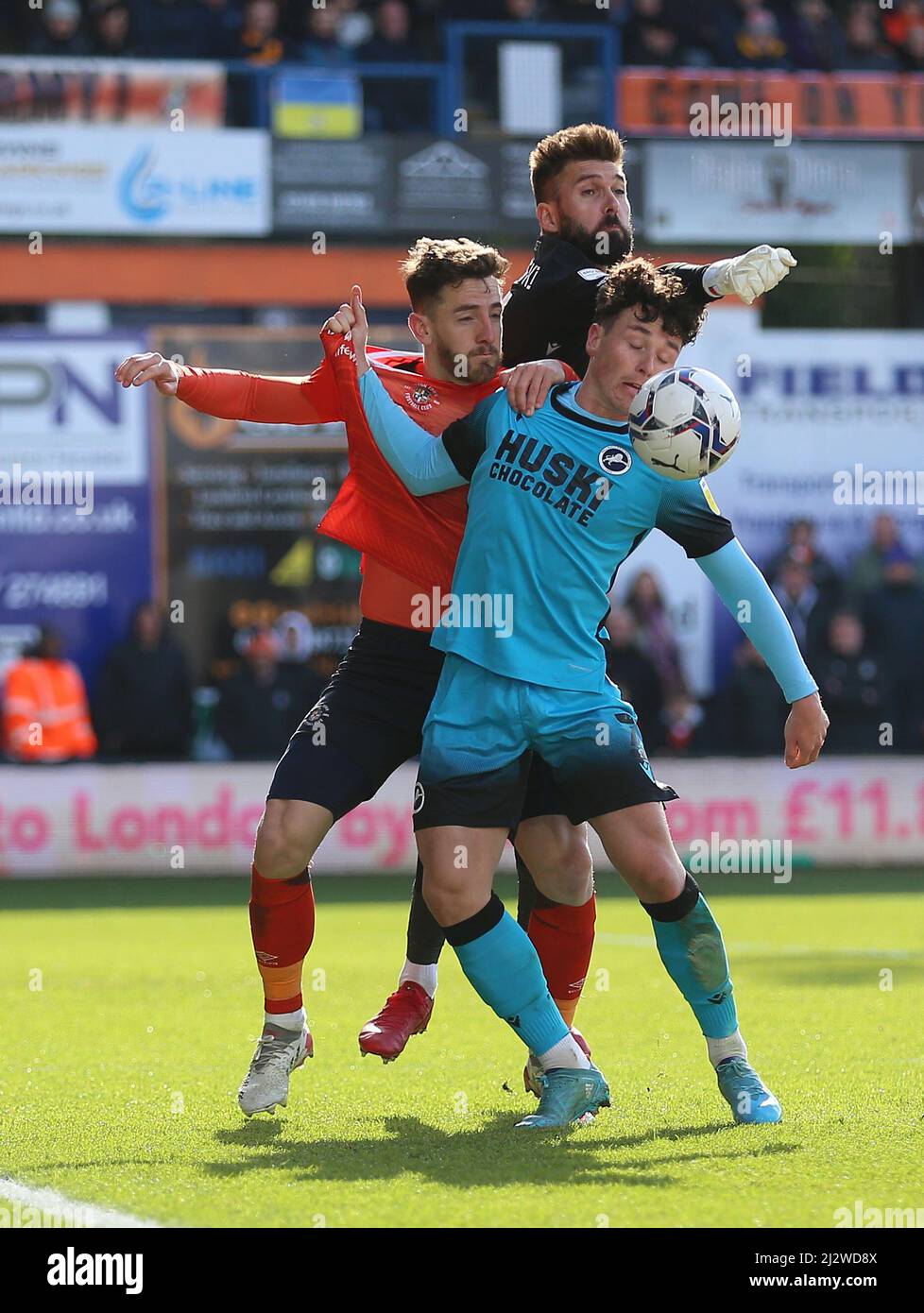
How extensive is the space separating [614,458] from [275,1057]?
1830mm

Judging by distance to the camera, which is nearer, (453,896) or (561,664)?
(453,896)

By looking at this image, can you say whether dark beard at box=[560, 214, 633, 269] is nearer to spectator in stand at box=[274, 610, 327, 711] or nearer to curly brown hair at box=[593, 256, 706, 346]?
curly brown hair at box=[593, 256, 706, 346]

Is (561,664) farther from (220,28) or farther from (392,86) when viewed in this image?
(220,28)

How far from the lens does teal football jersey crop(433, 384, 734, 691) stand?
5234 millimetres

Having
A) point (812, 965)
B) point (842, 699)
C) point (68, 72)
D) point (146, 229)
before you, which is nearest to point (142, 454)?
point (146, 229)

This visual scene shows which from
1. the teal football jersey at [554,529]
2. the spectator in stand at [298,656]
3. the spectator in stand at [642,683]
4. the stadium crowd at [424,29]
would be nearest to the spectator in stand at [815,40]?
the stadium crowd at [424,29]

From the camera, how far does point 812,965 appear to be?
941 cm

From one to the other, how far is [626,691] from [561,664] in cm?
1010

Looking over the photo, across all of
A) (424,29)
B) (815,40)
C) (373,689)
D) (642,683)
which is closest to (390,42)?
(424,29)

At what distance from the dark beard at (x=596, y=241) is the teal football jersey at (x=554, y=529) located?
70cm

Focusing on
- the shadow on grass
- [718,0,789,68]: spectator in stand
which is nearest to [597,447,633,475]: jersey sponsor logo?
the shadow on grass

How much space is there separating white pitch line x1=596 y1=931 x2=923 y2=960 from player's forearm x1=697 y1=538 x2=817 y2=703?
462cm

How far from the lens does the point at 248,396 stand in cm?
572
